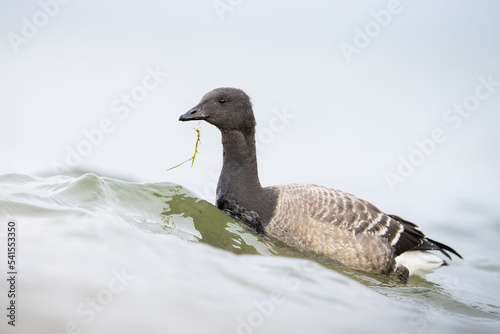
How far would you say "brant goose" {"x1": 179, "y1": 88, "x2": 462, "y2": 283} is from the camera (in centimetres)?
912

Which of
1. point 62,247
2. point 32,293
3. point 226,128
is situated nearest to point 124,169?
point 226,128

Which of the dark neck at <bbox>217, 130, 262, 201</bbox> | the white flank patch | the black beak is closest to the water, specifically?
the white flank patch

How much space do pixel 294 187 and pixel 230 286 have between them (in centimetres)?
389

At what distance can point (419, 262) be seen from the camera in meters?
10.1

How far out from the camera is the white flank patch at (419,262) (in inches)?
389

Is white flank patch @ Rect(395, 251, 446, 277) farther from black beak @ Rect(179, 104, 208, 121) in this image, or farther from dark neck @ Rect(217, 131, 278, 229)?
black beak @ Rect(179, 104, 208, 121)

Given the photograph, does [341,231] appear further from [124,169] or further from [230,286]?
[124,169]

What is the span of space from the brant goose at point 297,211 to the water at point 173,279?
30 centimetres

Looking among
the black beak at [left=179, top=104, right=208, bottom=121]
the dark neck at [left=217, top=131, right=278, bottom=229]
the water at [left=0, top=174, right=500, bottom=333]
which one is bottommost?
the water at [left=0, top=174, right=500, bottom=333]

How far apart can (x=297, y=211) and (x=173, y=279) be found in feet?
11.9

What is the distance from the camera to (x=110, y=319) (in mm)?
5047

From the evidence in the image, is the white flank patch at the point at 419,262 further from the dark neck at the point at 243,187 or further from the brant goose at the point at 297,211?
the dark neck at the point at 243,187

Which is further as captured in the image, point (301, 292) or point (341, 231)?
point (341, 231)

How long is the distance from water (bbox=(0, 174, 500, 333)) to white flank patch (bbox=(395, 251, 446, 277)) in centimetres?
24
